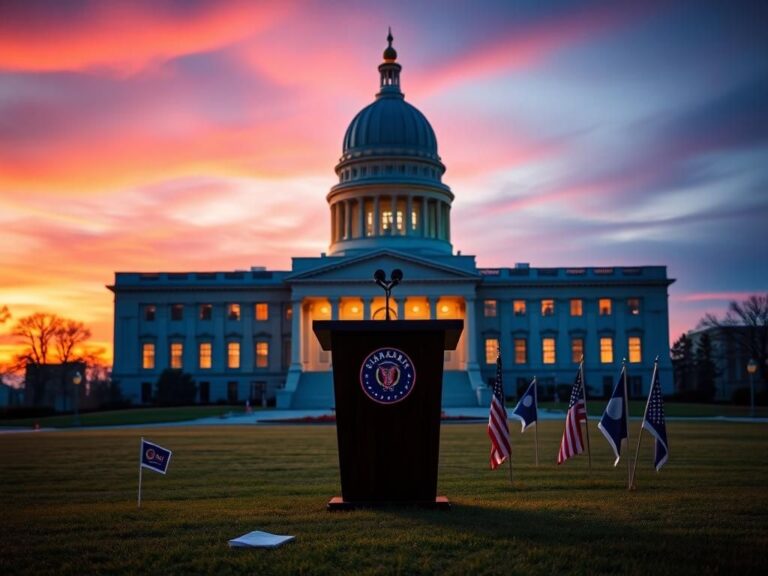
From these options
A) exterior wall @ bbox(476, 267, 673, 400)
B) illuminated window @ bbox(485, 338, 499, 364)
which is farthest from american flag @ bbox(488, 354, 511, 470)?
exterior wall @ bbox(476, 267, 673, 400)

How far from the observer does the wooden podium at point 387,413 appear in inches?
534

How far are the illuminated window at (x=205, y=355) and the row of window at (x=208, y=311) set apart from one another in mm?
3178

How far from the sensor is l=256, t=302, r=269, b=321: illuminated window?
97.8 meters

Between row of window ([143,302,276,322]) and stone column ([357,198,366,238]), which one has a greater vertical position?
stone column ([357,198,366,238])

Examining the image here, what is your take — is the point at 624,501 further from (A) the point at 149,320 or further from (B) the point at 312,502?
(A) the point at 149,320

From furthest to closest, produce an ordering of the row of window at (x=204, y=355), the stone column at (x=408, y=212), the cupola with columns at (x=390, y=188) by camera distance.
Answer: the stone column at (x=408, y=212)
the cupola with columns at (x=390, y=188)
the row of window at (x=204, y=355)

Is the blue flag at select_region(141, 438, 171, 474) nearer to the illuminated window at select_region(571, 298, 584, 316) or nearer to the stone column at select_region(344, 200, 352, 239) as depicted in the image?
the illuminated window at select_region(571, 298, 584, 316)

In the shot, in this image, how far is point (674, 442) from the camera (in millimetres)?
30297

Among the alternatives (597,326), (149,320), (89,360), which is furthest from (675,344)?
(89,360)

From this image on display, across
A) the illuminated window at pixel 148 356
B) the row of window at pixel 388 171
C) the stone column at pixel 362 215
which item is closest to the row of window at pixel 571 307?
the stone column at pixel 362 215

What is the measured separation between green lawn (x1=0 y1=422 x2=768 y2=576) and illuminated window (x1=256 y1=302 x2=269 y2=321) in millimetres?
74068

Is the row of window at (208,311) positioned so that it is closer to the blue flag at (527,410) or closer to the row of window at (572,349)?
the row of window at (572,349)

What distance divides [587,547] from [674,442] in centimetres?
2148

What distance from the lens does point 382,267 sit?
8862cm
